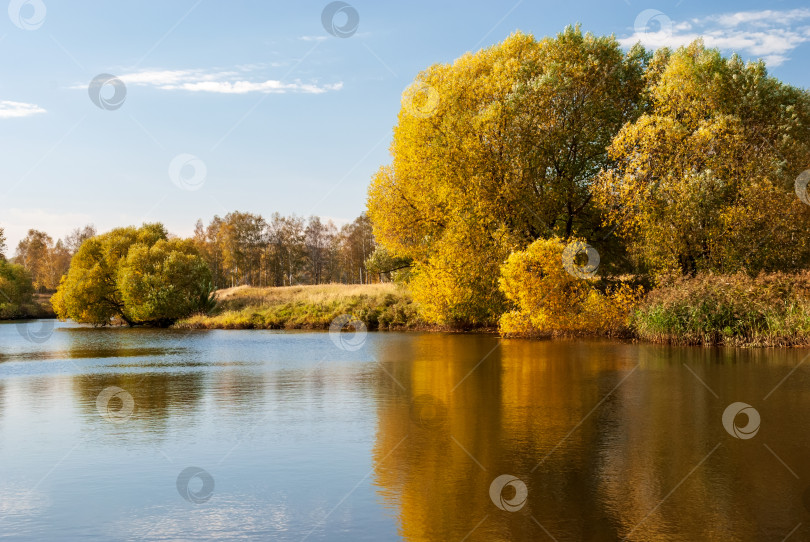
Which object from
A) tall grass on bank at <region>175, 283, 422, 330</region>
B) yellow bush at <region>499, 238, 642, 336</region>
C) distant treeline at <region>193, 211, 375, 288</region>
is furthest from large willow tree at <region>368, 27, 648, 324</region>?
distant treeline at <region>193, 211, 375, 288</region>

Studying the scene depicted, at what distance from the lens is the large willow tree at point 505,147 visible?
37.0 metres

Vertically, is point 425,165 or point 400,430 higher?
point 425,165

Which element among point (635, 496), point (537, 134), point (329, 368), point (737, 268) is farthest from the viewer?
point (537, 134)

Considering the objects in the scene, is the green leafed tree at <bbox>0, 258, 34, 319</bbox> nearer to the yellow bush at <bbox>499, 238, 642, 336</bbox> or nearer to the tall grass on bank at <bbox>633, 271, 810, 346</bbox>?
the yellow bush at <bbox>499, 238, 642, 336</bbox>

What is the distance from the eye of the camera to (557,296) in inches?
1307

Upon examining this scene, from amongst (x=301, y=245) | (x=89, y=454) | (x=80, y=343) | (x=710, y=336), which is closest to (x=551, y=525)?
(x=89, y=454)

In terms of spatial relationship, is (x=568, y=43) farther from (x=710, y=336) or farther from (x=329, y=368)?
(x=329, y=368)

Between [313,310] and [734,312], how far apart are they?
3159 centimetres

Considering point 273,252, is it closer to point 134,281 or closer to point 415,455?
point 134,281

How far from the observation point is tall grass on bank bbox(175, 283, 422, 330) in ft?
155

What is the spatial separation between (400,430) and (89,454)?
4.92 m

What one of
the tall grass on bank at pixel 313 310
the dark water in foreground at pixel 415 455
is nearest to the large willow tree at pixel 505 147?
the tall grass on bank at pixel 313 310

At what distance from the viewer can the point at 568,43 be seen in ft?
125

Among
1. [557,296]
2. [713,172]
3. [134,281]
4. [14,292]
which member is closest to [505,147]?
[557,296]
